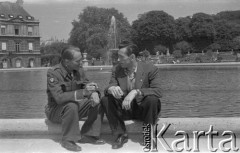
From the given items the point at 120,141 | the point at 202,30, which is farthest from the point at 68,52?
the point at 202,30

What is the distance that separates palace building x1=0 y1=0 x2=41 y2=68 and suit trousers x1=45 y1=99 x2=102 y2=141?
115ft

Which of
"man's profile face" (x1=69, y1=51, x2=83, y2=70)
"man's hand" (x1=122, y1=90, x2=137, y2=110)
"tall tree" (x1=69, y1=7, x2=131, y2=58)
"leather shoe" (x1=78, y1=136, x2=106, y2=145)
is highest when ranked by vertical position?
"tall tree" (x1=69, y1=7, x2=131, y2=58)

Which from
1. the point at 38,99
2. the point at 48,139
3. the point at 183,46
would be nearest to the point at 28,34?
the point at 183,46

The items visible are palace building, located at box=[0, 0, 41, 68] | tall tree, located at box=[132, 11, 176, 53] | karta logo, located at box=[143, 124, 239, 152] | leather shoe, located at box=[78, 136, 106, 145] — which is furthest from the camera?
tall tree, located at box=[132, 11, 176, 53]

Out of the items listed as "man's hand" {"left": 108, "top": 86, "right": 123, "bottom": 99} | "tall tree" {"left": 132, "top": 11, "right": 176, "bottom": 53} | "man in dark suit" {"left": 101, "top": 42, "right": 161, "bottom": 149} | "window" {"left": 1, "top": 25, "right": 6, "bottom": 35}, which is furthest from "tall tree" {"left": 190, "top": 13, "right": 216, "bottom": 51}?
"man's hand" {"left": 108, "top": 86, "right": 123, "bottom": 99}

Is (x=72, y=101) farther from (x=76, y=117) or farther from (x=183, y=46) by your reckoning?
(x=183, y=46)

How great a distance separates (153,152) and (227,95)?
6.75m

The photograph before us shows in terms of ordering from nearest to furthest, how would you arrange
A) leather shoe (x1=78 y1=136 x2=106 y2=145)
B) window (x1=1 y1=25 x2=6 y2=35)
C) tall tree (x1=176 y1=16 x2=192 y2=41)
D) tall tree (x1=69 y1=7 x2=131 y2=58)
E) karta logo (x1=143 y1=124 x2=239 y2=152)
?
karta logo (x1=143 y1=124 x2=239 y2=152) → leather shoe (x1=78 y1=136 x2=106 y2=145) → tall tree (x1=69 y1=7 x2=131 y2=58) → window (x1=1 y1=25 x2=6 y2=35) → tall tree (x1=176 y1=16 x2=192 y2=41)

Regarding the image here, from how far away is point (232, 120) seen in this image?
4.16 meters

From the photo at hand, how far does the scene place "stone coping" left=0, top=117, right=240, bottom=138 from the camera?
13.7ft

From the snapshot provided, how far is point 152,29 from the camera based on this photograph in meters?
68.9

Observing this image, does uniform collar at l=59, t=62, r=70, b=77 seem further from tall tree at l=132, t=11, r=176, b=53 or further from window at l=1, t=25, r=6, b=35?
tall tree at l=132, t=11, r=176, b=53

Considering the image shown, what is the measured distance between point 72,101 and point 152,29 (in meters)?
→ 65.9

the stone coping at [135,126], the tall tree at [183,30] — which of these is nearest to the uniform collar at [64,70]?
the stone coping at [135,126]
